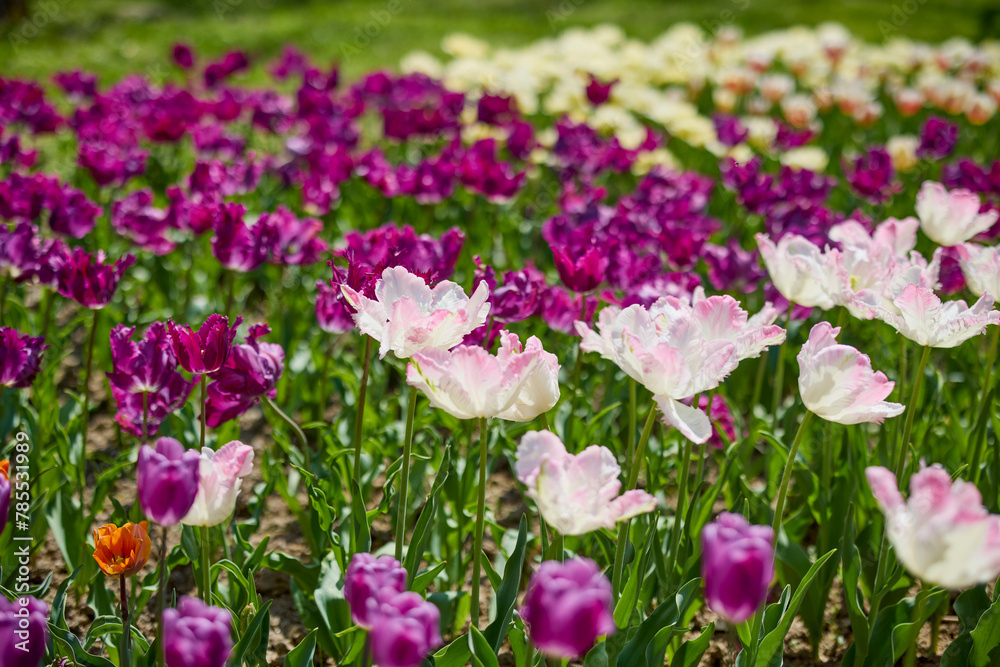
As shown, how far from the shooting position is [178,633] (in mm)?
1048

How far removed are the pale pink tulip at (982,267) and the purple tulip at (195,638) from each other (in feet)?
5.24

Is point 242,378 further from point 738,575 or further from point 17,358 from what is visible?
point 738,575

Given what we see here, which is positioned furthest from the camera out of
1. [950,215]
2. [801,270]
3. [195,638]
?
[950,215]

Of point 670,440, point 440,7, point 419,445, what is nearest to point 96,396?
point 419,445

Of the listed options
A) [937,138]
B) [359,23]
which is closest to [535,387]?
[937,138]

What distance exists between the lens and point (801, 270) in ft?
6.25

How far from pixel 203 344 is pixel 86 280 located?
0.74 metres

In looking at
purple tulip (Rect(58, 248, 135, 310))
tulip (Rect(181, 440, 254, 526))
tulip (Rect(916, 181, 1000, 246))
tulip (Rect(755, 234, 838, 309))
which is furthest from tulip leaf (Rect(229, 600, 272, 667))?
tulip (Rect(916, 181, 1000, 246))

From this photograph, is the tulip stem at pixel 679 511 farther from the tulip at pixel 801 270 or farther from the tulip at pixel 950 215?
the tulip at pixel 950 215

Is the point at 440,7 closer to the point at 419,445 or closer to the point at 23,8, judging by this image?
the point at 23,8

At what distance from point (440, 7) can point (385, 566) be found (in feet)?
53.9

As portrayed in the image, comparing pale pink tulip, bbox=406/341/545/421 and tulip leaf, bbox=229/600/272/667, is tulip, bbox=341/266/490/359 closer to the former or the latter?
pale pink tulip, bbox=406/341/545/421

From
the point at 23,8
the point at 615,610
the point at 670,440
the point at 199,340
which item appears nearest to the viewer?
the point at 615,610

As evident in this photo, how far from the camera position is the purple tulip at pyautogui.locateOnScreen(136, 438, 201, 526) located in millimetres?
1118
